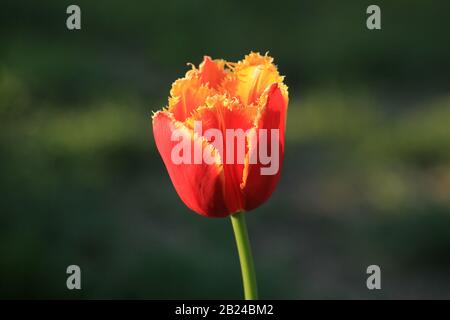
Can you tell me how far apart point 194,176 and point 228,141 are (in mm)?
37

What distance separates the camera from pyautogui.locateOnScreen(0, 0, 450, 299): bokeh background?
1.73 m

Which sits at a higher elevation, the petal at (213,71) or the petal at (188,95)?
the petal at (213,71)

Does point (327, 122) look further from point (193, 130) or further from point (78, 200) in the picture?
point (193, 130)

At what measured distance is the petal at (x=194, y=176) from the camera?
648mm

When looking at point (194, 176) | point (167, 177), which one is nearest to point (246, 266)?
point (194, 176)

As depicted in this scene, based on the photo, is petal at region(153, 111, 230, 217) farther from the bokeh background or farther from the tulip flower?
the bokeh background

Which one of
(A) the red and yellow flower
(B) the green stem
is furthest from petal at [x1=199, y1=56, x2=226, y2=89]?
(B) the green stem

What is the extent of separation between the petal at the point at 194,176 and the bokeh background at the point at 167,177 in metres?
0.94

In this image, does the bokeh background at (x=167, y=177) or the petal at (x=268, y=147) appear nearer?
the petal at (x=268, y=147)

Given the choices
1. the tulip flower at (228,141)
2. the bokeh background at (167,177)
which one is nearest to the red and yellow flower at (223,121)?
the tulip flower at (228,141)

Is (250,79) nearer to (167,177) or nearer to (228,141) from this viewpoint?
(228,141)

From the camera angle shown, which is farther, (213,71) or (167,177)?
(167,177)

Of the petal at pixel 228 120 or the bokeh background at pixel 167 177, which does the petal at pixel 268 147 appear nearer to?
the petal at pixel 228 120

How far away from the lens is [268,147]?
2.11 feet
